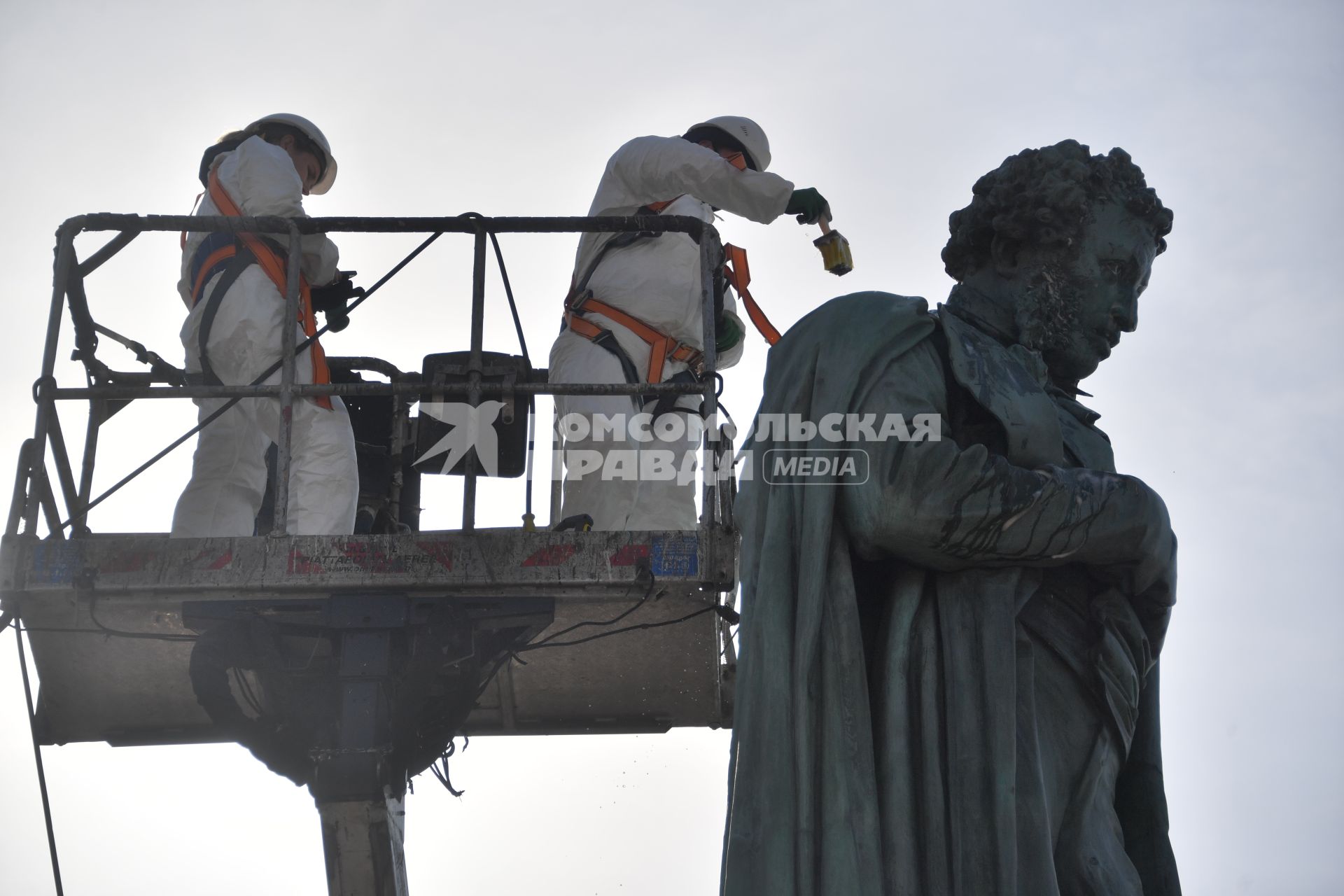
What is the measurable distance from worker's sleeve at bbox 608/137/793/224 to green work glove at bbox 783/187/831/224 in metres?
0.04

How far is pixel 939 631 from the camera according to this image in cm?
395

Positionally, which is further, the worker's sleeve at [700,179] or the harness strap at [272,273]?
the worker's sleeve at [700,179]

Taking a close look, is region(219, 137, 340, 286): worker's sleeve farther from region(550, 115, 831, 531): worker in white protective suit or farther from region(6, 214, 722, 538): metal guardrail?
region(550, 115, 831, 531): worker in white protective suit

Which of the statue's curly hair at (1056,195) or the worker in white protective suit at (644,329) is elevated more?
the worker in white protective suit at (644,329)

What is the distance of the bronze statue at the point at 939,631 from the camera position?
3.77 m

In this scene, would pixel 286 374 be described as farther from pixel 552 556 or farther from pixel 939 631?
pixel 939 631

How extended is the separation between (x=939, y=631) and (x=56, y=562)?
6.13m

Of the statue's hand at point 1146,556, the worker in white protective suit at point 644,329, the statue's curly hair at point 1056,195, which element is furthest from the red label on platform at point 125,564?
the statue's hand at point 1146,556

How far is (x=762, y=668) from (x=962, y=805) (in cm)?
46

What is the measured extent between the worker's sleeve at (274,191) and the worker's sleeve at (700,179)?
1574mm

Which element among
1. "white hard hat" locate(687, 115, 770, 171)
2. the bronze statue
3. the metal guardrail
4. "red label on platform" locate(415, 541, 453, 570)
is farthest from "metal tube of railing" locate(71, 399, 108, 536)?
the bronze statue

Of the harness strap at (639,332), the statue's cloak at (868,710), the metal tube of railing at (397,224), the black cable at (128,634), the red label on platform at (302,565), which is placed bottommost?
the statue's cloak at (868,710)

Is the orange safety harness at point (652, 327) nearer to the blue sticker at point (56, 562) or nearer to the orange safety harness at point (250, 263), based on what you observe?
the orange safety harness at point (250, 263)

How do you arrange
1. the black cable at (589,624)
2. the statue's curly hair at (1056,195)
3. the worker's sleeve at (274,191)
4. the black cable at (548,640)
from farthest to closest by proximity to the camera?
the worker's sleeve at (274,191) < the black cable at (548,640) < the black cable at (589,624) < the statue's curly hair at (1056,195)
